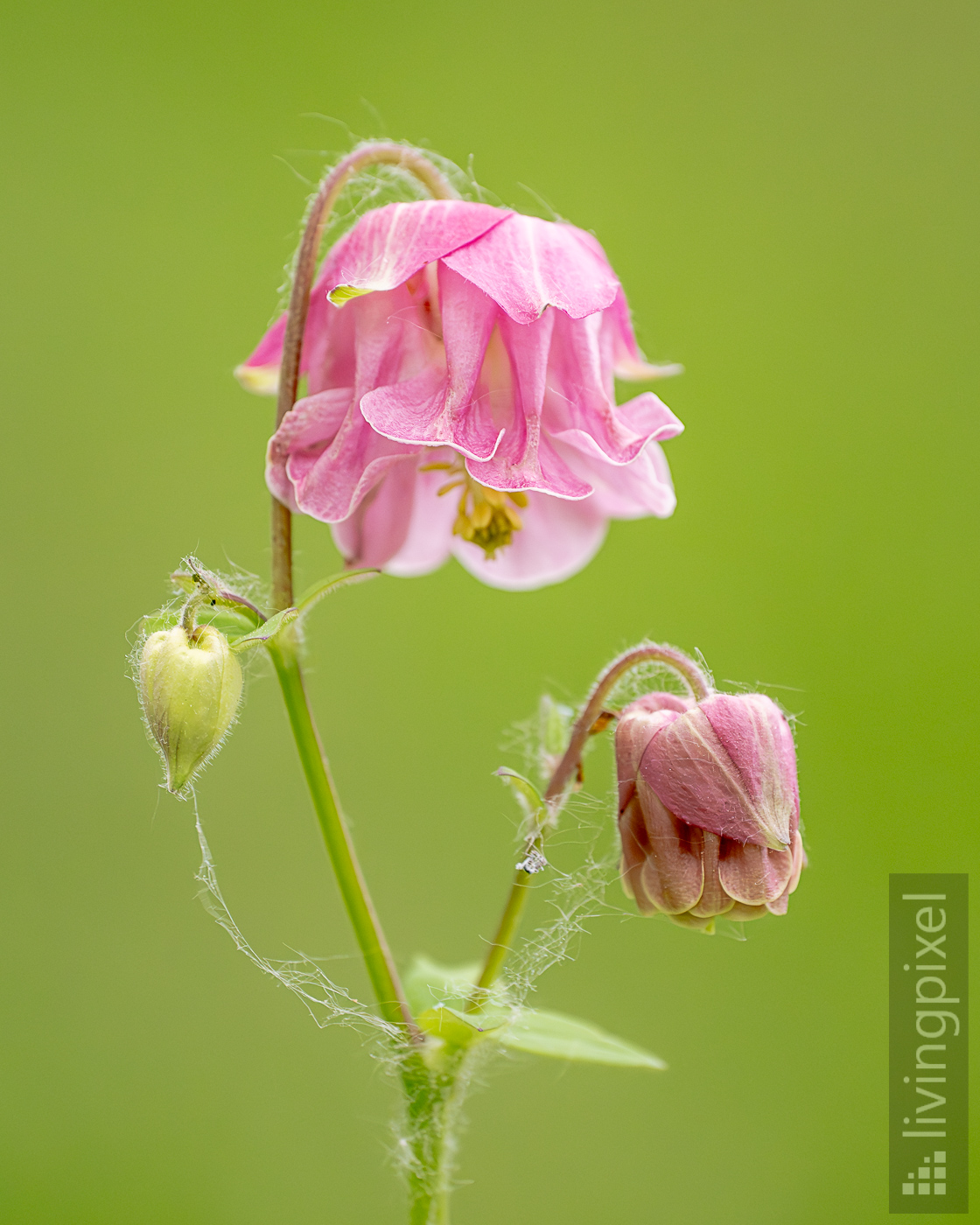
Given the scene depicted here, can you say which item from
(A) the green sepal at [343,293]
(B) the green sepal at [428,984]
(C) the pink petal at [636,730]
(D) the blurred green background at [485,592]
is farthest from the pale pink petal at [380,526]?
(D) the blurred green background at [485,592]

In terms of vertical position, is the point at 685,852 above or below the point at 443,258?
below

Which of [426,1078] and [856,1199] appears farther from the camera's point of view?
[856,1199]

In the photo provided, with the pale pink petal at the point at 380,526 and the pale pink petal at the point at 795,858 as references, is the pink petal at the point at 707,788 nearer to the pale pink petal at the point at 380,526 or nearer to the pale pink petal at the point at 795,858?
the pale pink petal at the point at 795,858

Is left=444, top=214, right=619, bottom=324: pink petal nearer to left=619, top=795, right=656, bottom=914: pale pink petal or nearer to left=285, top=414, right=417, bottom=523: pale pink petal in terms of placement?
left=285, top=414, right=417, bottom=523: pale pink petal

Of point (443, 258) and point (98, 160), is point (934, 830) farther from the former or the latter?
point (98, 160)

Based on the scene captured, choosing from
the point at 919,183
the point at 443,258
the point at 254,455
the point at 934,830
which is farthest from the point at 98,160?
the point at 934,830

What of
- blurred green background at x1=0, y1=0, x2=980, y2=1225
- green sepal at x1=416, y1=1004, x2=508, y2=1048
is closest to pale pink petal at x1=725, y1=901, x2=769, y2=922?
green sepal at x1=416, y1=1004, x2=508, y2=1048
